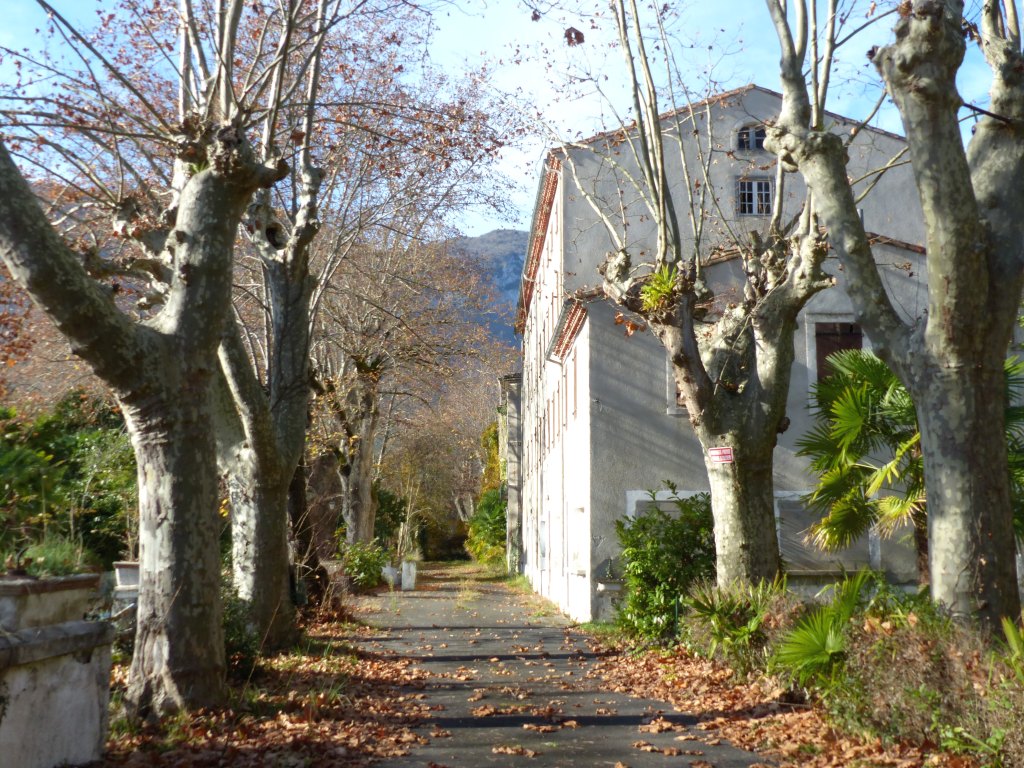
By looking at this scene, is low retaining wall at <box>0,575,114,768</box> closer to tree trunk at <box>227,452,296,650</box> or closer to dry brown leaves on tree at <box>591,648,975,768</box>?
dry brown leaves on tree at <box>591,648,975,768</box>

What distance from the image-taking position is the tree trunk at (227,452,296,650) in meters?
11.6

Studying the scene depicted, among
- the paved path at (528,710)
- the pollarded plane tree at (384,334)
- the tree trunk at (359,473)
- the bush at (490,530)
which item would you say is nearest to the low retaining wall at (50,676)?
A: the paved path at (528,710)

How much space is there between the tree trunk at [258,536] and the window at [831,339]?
10527 mm

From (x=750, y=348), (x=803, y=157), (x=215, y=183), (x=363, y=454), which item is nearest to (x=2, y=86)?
(x=215, y=183)

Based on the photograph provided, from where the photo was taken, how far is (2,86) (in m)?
10.4

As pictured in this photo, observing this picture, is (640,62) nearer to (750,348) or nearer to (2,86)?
Answer: (750,348)

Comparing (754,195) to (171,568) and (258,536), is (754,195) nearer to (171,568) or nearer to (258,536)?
(258,536)

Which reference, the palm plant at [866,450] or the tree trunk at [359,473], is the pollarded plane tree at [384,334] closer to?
the tree trunk at [359,473]

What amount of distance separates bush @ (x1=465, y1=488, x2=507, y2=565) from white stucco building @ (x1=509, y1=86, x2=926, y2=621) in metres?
24.1

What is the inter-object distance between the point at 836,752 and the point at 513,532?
36.3 m

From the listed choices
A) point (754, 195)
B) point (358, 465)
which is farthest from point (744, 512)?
point (358, 465)

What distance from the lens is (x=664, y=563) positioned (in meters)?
14.4

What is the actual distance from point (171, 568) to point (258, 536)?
3.93 meters

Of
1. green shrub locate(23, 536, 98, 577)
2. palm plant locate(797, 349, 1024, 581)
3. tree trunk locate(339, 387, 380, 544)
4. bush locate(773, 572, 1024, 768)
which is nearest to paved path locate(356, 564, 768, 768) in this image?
bush locate(773, 572, 1024, 768)
